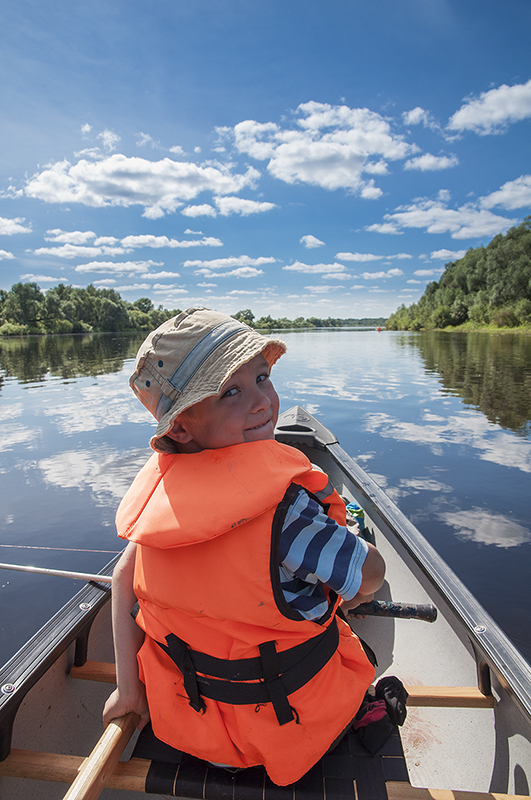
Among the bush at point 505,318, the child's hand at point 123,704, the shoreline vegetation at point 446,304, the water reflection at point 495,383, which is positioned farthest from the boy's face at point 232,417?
the bush at point 505,318

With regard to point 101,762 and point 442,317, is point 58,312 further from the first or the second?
point 101,762

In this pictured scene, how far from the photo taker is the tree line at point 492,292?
51875 millimetres

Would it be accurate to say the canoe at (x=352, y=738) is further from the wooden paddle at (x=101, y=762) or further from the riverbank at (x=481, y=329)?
the riverbank at (x=481, y=329)

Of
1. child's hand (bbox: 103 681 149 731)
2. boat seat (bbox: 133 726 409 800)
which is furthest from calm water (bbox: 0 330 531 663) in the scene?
boat seat (bbox: 133 726 409 800)

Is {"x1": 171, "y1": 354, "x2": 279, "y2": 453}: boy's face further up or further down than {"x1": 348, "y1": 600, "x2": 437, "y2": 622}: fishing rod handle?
further up

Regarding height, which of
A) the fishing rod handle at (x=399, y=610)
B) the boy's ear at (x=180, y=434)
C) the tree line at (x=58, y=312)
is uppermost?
the tree line at (x=58, y=312)

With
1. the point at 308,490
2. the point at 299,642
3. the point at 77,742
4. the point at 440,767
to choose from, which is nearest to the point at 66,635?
the point at 77,742

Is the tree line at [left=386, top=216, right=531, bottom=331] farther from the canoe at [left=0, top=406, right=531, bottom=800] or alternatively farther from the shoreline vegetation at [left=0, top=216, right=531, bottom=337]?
the canoe at [left=0, top=406, right=531, bottom=800]

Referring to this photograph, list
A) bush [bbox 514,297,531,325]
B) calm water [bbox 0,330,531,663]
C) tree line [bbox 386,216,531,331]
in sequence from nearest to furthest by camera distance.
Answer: calm water [bbox 0,330,531,663]
bush [bbox 514,297,531,325]
tree line [bbox 386,216,531,331]

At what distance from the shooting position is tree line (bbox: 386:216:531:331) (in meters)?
51.9

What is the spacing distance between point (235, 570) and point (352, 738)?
0.78m

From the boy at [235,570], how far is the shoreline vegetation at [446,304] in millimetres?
47793

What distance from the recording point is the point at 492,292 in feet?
189

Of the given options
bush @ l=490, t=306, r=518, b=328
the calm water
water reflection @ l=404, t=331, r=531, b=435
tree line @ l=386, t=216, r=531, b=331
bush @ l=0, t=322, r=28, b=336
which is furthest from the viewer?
bush @ l=0, t=322, r=28, b=336
